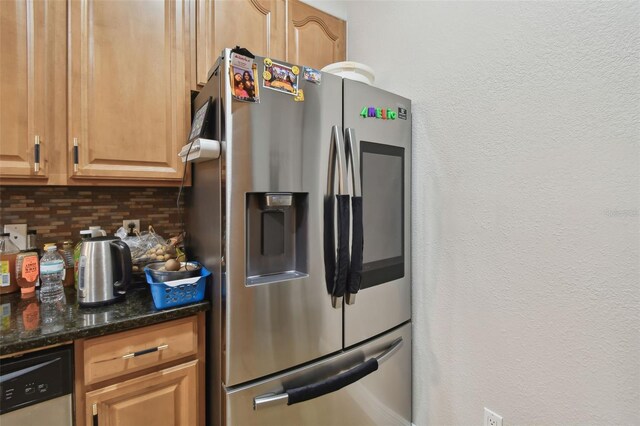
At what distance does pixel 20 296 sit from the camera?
1270mm

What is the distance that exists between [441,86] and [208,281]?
134 centimetres

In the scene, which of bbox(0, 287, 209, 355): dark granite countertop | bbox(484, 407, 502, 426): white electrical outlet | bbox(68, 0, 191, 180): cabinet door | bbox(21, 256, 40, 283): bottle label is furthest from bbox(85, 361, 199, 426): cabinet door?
bbox(484, 407, 502, 426): white electrical outlet

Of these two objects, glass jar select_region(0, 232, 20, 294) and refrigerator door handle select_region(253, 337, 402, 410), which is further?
glass jar select_region(0, 232, 20, 294)

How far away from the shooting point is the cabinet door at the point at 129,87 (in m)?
1.23

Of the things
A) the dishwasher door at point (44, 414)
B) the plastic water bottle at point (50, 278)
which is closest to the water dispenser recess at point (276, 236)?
the dishwasher door at point (44, 414)

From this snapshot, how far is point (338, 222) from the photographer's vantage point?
125cm

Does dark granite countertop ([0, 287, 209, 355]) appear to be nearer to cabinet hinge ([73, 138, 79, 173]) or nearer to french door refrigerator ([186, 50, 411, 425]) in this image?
french door refrigerator ([186, 50, 411, 425])

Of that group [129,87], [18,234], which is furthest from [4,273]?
[129,87]

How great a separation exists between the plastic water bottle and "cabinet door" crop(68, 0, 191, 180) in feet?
1.17

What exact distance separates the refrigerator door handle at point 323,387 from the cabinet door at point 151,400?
0.29 metres

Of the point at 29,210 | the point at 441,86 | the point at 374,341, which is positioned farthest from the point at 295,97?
the point at 29,210

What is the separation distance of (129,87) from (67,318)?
3.01 ft

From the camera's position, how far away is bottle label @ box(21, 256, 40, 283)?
126 centimetres

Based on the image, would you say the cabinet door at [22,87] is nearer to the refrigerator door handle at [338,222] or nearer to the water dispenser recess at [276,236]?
the water dispenser recess at [276,236]
